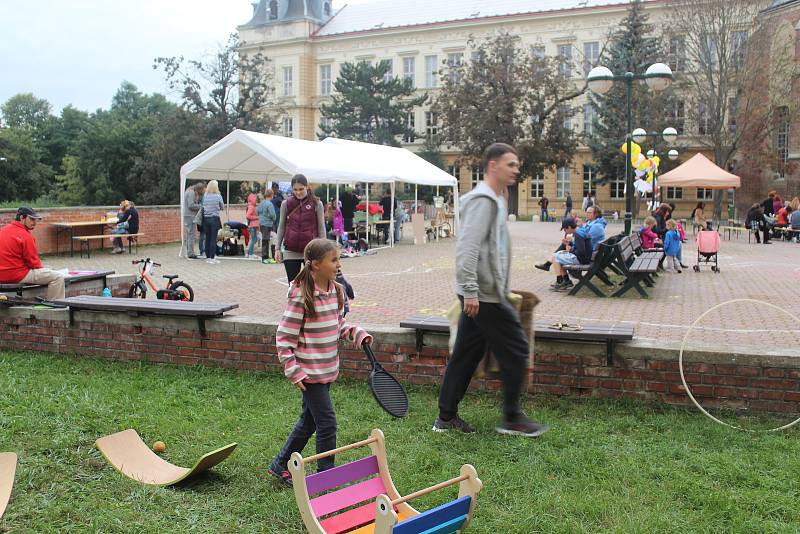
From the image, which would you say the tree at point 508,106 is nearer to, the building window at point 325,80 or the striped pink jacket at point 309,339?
the building window at point 325,80

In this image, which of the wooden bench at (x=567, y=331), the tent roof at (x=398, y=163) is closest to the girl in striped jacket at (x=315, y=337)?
the wooden bench at (x=567, y=331)

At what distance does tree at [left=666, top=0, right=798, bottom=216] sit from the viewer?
44.0m

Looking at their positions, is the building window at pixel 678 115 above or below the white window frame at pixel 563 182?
above

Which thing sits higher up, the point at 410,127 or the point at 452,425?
the point at 410,127

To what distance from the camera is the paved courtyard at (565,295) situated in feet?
28.5

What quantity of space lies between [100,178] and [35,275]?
133 ft

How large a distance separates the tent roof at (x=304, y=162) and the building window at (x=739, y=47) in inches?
1090

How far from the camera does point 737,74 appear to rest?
1752 inches

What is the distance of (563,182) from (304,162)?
43.9 m

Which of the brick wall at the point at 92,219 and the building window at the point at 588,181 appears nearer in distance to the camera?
the brick wall at the point at 92,219

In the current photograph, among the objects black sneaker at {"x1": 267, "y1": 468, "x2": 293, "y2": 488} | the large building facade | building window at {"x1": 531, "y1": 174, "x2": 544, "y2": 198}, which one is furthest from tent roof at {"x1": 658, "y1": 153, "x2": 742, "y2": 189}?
building window at {"x1": 531, "y1": 174, "x2": 544, "y2": 198}

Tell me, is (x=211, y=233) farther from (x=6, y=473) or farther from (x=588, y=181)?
(x=588, y=181)

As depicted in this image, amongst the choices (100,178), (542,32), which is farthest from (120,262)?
(542,32)

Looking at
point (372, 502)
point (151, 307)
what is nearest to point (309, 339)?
point (372, 502)
